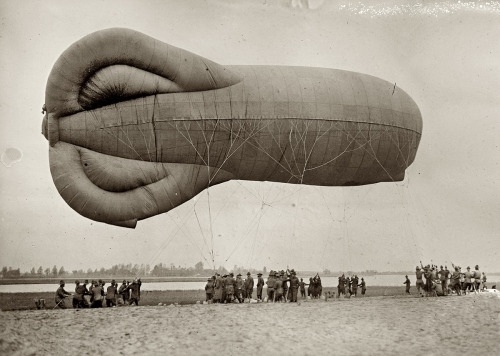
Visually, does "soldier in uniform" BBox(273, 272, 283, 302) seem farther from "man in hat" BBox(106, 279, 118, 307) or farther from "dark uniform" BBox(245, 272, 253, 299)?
"man in hat" BBox(106, 279, 118, 307)

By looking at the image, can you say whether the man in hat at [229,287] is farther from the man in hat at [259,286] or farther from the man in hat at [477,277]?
the man in hat at [477,277]

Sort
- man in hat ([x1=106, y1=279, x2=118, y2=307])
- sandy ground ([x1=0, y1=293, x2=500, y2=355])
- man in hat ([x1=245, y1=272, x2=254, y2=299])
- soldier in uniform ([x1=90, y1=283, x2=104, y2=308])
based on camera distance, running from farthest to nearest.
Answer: man in hat ([x1=245, y1=272, x2=254, y2=299]), man in hat ([x1=106, y1=279, x2=118, y2=307]), soldier in uniform ([x1=90, y1=283, x2=104, y2=308]), sandy ground ([x1=0, y1=293, x2=500, y2=355])

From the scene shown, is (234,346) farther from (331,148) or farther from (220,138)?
(331,148)

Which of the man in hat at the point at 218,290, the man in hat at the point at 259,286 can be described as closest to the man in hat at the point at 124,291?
the man in hat at the point at 218,290

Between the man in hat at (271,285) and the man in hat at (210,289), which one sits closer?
the man in hat at (271,285)

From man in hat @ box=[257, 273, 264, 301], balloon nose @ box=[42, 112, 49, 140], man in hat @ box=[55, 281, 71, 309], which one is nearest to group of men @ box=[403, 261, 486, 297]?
man in hat @ box=[257, 273, 264, 301]

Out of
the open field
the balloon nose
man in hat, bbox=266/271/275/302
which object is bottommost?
the open field

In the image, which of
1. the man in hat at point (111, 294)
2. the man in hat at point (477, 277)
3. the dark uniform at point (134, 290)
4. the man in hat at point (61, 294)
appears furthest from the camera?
the man in hat at point (477, 277)
